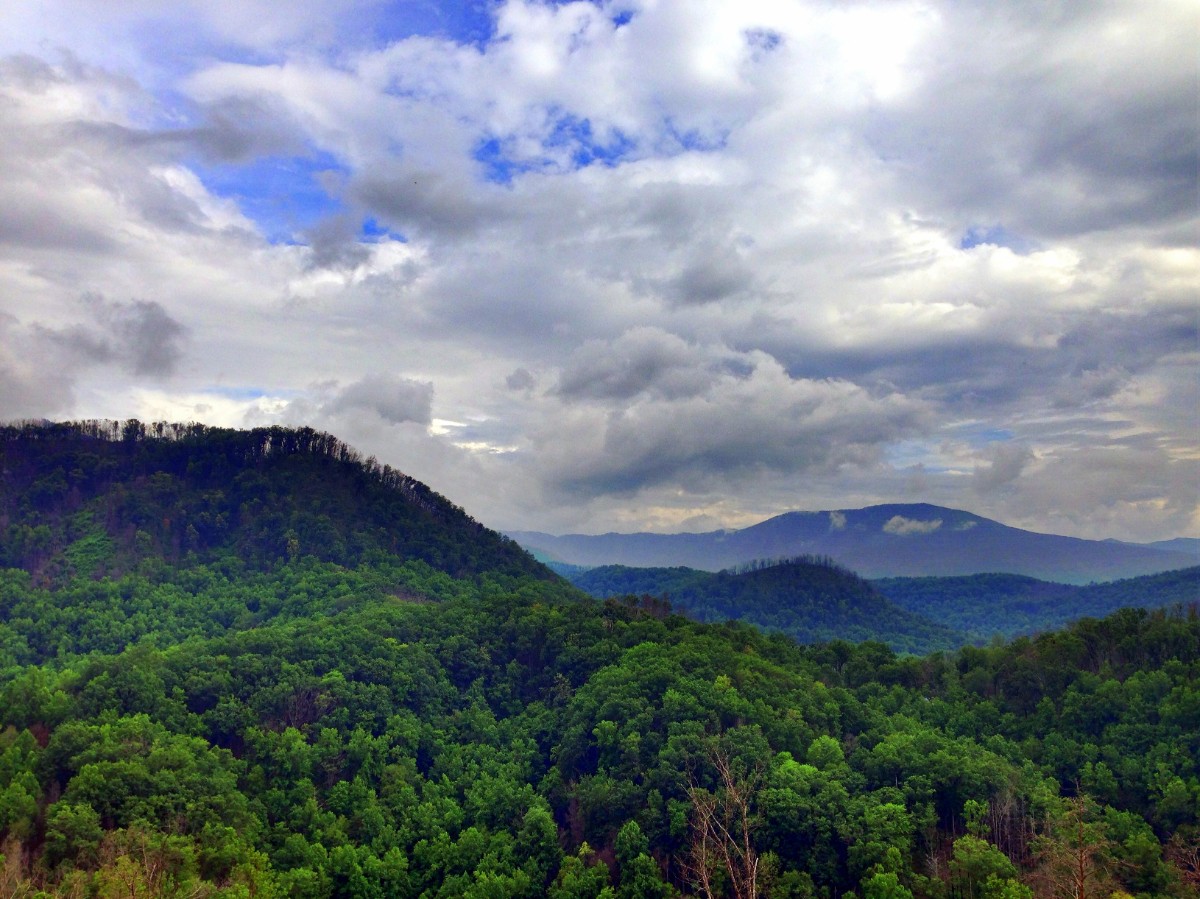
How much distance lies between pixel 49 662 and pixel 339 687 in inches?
1798

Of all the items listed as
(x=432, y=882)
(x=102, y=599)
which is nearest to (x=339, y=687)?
(x=432, y=882)

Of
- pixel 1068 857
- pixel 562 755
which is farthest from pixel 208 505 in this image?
pixel 1068 857

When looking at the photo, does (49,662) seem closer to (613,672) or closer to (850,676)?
(613,672)

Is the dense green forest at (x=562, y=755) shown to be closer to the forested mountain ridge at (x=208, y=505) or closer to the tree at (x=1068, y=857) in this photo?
the tree at (x=1068, y=857)

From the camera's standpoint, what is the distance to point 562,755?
224ft

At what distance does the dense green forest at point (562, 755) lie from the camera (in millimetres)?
48219

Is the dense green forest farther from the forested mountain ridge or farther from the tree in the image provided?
the forested mountain ridge

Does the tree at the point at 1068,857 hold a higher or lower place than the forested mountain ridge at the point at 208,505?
lower

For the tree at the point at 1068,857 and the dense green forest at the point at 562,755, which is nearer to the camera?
the tree at the point at 1068,857

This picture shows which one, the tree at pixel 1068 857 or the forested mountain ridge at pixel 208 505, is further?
the forested mountain ridge at pixel 208 505

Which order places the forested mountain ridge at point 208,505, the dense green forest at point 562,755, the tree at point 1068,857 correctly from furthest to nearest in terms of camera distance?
the forested mountain ridge at point 208,505
the dense green forest at point 562,755
the tree at point 1068,857

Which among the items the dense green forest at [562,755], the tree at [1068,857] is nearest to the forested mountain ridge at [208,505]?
the dense green forest at [562,755]

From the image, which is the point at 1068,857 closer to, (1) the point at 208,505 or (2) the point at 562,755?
(2) the point at 562,755

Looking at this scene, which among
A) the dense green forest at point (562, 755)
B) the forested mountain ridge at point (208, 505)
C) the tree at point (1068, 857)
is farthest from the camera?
the forested mountain ridge at point (208, 505)
